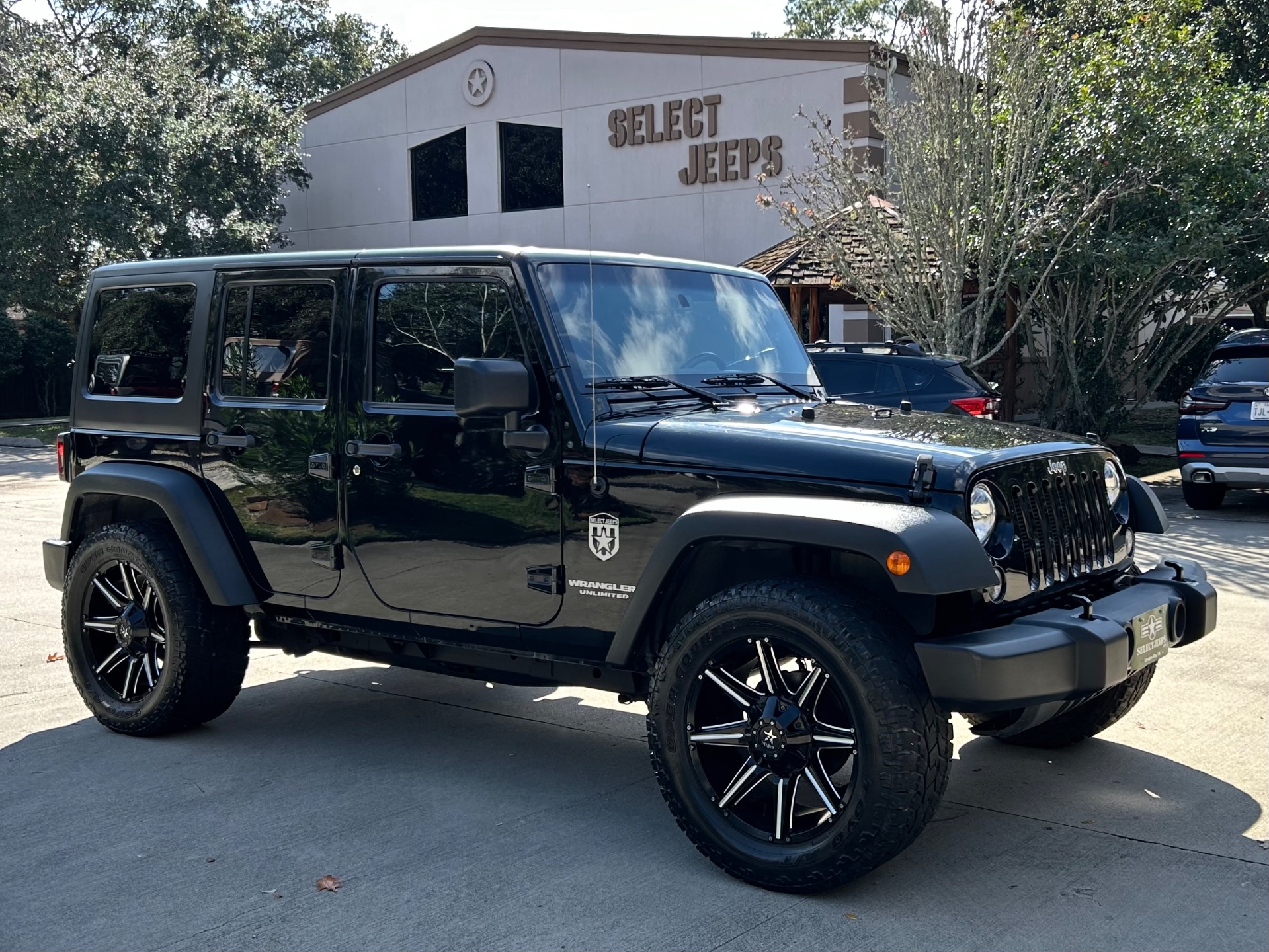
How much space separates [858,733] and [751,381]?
1.77 meters

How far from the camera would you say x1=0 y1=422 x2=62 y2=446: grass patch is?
79.6 ft

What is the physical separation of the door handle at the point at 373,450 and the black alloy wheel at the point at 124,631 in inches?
47.9

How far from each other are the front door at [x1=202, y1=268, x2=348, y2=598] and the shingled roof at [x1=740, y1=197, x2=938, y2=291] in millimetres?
11867

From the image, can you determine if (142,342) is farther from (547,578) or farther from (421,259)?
(547,578)

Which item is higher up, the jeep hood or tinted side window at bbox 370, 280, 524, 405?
tinted side window at bbox 370, 280, 524, 405

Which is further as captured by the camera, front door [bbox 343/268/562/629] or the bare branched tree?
the bare branched tree

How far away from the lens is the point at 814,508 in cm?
394

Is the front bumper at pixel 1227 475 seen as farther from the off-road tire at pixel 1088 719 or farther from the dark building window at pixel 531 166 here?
the dark building window at pixel 531 166

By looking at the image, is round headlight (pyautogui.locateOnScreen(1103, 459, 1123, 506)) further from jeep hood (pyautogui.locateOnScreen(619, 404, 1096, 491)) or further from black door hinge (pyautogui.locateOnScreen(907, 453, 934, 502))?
black door hinge (pyautogui.locateOnScreen(907, 453, 934, 502))

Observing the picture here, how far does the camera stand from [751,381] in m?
5.20

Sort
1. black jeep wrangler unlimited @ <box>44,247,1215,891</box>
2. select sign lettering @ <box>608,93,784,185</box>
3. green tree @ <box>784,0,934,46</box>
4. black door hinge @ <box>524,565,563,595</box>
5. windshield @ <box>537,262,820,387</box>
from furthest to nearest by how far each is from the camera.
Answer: green tree @ <box>784,0,934,46</box>, select sign lettering @ <box>608,93,784,185</box>, windshield @ <box>537,262,820,387</box>, black door hinge @ <box>524,565,563,595</box>, black jeep wrangler unlimited @ <box>44,247,1215,891</box>

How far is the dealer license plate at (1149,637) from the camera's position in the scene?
4.18 meters

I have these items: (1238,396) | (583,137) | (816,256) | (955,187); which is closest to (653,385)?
(1238,396)

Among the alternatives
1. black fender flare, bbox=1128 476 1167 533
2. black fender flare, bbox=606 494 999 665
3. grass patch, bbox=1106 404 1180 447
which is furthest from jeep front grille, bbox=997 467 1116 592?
grass patch, bbox=1106 404 1180 447
